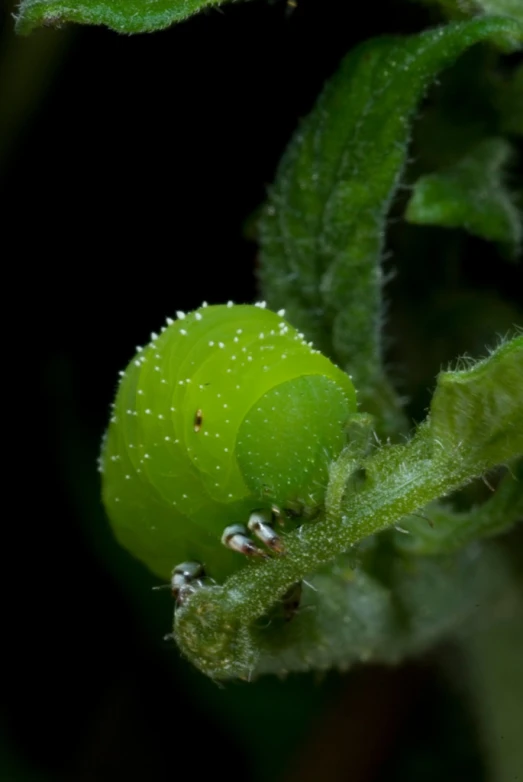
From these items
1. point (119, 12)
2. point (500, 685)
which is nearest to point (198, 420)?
point (119, 12)

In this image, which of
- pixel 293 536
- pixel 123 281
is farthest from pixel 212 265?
pixel 293 536

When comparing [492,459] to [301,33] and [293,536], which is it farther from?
[301,33]

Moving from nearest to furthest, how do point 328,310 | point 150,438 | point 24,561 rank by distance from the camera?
point 150,438 < point 328,310 < point 24,561

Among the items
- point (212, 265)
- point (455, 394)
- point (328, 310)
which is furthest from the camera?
point (212, 265)

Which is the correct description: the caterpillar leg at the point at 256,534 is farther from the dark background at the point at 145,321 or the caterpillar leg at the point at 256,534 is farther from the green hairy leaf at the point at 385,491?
the dark background at the point at 145,321

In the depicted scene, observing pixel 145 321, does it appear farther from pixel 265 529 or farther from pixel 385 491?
pixel 385 491

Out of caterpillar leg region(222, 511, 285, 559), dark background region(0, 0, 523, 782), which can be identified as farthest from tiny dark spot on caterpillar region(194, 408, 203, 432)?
dark background region(0, 0, 523, 782)
